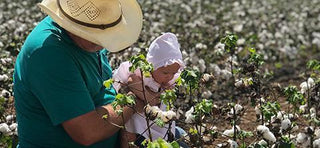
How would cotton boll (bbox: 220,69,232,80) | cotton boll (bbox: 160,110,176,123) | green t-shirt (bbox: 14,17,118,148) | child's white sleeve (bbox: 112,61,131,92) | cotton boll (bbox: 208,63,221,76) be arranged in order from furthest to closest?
cotton boll (bbox: 208,63,221,76)
cotton boll (bbox: 220,69,232,80)
child's white sleeve (bbox: 112,61,131,92)
green t-shirt (bbox: 14,17,118,148)
cotton boll (bbox: 160,110,176,123)

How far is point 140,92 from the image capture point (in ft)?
10.2

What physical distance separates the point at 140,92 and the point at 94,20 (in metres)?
0.41

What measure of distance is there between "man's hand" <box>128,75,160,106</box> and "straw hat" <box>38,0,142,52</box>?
0.70 feet

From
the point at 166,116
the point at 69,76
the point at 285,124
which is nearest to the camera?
Result: the point at 166,116

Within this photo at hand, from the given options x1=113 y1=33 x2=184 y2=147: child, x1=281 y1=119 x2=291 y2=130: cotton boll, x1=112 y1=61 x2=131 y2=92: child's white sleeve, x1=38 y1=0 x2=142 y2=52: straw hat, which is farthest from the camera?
x1=112 y1=61 x2=131 y2=92: child's white sleeve

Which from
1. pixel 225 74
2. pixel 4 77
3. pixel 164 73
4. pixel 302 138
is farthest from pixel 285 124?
pixel 225 74

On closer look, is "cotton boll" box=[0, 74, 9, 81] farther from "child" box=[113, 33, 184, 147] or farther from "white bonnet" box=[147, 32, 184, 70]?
"white bonnet" box=[147, 32, 184, 70]

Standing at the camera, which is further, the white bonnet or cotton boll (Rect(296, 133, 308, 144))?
the white bonnet

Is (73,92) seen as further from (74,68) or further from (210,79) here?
(210,79)

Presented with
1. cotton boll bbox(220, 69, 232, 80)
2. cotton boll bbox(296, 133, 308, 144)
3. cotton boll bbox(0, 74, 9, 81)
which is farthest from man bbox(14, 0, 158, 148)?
cotton boll bbox(220, 69, 232, 80)

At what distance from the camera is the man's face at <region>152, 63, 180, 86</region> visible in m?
3.34

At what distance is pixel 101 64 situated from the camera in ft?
10.6

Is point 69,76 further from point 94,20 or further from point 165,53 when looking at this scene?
point 165,53

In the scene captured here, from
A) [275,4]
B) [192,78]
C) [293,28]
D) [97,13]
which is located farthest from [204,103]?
[275,4]
